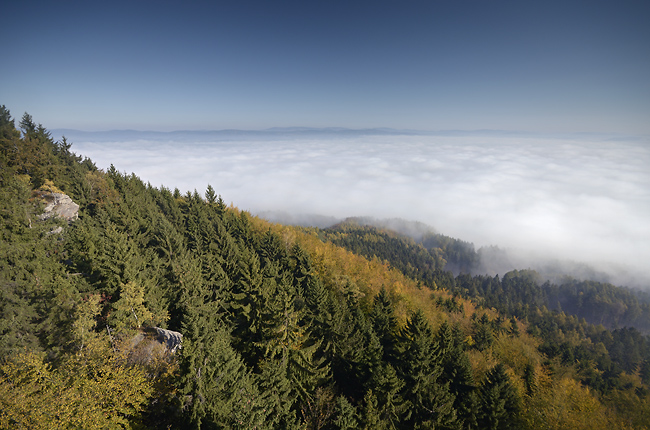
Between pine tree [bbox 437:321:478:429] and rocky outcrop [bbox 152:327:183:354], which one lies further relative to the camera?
pine tree [bbox 437:321:478:429]

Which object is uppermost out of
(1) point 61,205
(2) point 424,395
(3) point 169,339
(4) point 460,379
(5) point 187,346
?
(1) point 61,205

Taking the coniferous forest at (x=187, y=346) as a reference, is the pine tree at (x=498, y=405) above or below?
below

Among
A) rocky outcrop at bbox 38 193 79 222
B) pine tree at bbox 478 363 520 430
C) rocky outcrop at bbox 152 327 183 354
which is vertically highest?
rocky outcrop at bbox 38 193 79 222

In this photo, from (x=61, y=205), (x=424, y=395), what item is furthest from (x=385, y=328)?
(x=61, y=205)

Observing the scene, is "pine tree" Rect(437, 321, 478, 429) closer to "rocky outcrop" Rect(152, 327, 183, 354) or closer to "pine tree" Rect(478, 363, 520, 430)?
"pine tree" Rect(478, 363, 520, 430)

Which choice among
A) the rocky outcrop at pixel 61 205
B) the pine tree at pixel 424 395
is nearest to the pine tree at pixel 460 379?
the pine tree at pixel 424 395

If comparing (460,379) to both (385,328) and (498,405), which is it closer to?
(498,405)

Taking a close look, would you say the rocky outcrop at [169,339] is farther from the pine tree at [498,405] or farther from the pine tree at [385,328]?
the pine tree at [498,405]

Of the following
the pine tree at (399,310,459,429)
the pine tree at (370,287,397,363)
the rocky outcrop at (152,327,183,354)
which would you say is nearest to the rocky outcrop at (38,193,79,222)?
the rocky outcrop at (152,327,183,354)

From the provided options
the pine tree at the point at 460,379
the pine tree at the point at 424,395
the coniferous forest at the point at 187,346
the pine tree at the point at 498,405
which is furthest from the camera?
the pine tree at the point at 498,405

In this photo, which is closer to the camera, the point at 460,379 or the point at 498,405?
the point at 498,405

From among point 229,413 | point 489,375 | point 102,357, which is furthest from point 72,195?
point 489,375

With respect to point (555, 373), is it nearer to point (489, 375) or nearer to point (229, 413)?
point (489, 375)
